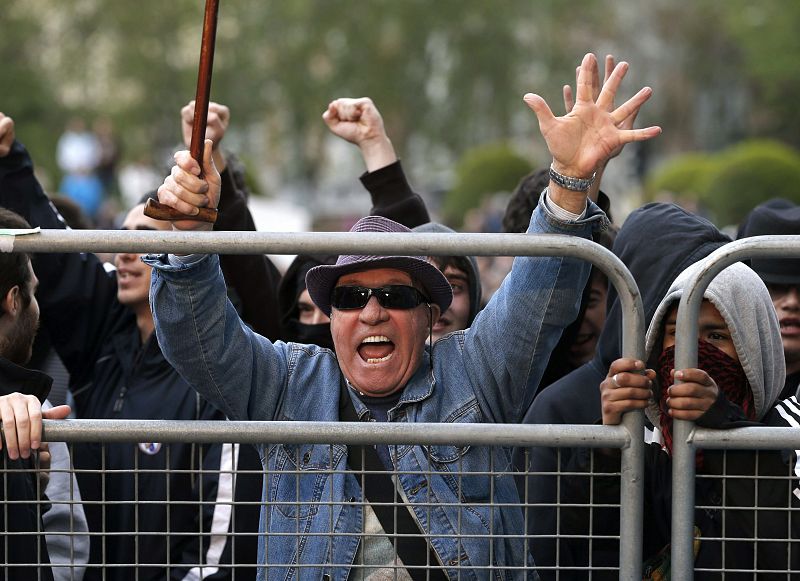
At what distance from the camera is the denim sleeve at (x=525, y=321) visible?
A: 3.17m

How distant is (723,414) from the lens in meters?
3.00

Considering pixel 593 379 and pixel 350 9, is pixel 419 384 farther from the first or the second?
pixel 350 9

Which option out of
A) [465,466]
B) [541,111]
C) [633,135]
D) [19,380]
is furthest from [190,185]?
[633,135]

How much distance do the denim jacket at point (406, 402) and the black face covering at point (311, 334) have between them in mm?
1351

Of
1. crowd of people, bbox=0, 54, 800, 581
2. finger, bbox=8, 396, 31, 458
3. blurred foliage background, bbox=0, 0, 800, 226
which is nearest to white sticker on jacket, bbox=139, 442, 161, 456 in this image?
crowd of people, bbox=0, 54, 800, 581

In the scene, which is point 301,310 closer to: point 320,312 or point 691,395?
point 320,312

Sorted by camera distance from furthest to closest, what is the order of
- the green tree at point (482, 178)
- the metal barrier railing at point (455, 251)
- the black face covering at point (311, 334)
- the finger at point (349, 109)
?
the green tree at point (482, 178) < the finger at point (349, 109) < the black face covering at point (311, 334) < the metal barrier railing at point (455, 251)

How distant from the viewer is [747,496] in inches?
122

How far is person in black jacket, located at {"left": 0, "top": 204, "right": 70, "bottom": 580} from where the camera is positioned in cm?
302

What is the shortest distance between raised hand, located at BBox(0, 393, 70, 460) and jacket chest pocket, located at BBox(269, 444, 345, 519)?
57 centimetres

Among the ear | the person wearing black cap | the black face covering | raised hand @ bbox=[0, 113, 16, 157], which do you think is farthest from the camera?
the black face covering

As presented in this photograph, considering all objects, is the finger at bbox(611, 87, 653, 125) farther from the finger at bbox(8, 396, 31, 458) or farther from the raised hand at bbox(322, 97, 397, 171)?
the raised hand at bbox(322, 97, 397, 171)

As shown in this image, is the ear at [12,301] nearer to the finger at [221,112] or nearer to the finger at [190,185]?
the finger at [190,185]

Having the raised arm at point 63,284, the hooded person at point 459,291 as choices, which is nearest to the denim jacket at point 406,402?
the hooded person at point 459,291
